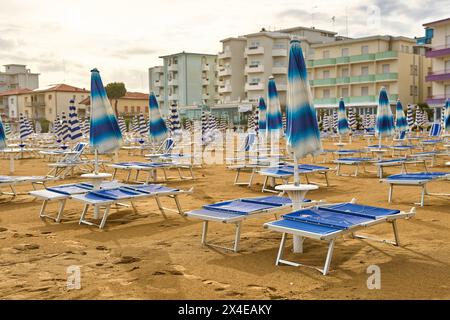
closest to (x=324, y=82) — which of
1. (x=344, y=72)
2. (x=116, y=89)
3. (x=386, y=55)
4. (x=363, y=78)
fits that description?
(x=344, y=72)

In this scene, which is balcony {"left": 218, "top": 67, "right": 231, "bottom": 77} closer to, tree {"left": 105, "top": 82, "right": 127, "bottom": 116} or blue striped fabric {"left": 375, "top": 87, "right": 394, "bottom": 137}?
tree {"left": 105, "top": 82, "right": 127, "bottom": 116}

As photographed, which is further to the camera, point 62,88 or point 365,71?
point 62,88

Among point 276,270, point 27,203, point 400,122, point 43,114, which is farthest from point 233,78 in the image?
point 276,270

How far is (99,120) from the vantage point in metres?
8.76

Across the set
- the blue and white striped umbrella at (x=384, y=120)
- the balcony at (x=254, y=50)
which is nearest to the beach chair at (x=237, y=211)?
the blue and white striped umbrella at (x=384, y=120)

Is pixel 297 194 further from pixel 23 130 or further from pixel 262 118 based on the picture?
pixel 23 130

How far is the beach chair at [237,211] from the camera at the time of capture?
6191mm

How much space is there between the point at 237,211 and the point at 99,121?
138 inches

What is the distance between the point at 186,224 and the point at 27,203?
4281mm

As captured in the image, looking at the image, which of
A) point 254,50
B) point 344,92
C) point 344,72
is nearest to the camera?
point 344,92

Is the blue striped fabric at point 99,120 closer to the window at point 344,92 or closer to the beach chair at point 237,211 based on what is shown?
the beach chair at point 237,211

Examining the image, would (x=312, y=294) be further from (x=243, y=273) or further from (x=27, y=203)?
(x=27, y=203)

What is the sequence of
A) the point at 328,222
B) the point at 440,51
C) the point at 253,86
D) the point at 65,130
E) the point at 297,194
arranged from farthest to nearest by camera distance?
1. the point at 253,86
2. the point at 440,51
3. the point at 65,130
4. the point at 297,194
5. the point at 328,222

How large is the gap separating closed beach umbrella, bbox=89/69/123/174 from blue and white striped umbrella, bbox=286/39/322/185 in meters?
3.76
